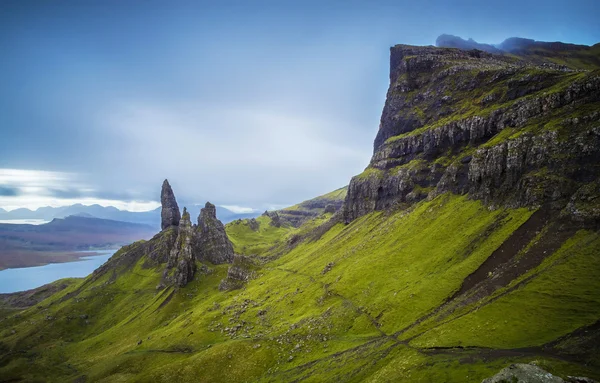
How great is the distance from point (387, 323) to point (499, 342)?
2795cm

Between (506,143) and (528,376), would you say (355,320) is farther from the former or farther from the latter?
(506,143)

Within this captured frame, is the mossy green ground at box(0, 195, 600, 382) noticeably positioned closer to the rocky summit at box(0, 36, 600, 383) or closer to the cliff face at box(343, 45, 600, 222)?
the rocky summit at box(0, 36, 600, 383)

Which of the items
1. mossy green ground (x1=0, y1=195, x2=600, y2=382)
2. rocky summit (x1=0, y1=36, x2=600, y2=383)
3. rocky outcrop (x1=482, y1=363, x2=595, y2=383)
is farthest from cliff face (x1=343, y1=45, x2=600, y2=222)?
rocky outcrop (x1=482, y1=363, x2=595, y2=383)

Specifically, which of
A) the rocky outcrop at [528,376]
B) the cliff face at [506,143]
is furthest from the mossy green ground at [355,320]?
the cliff face at [506,143]

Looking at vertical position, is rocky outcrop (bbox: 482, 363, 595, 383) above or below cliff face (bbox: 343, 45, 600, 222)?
below

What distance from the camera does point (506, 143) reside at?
113438mm

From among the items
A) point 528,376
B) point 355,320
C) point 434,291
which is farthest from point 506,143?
point 528,376

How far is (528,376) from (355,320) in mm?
56352

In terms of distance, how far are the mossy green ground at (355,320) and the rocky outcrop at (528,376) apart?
9.96 meters

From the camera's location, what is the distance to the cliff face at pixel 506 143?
90688mm

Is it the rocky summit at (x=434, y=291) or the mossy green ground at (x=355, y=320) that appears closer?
the rocky summit at (x=434, y=291)

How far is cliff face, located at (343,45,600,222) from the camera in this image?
90688 millimetres

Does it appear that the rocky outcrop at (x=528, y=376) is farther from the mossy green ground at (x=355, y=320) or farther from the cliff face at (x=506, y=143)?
the cliff face at (x=506, y=143)

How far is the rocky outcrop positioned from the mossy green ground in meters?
9.96
